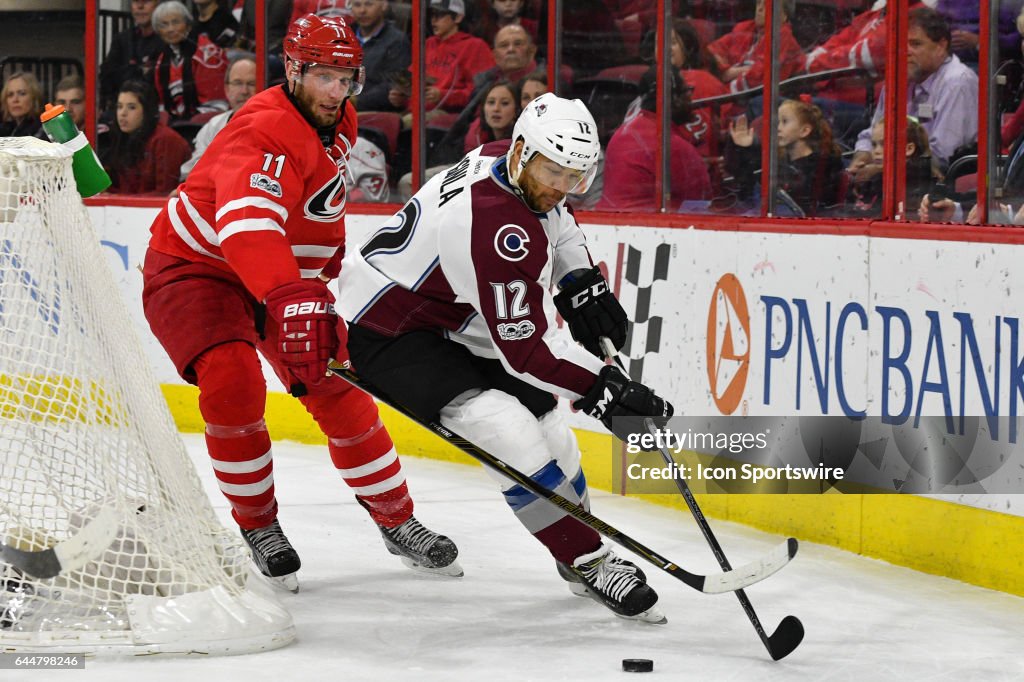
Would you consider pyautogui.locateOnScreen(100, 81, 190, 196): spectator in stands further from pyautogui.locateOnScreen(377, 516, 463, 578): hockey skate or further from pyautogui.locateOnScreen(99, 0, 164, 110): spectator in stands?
pyautogui.locateOnScreen(377, 516, 463, 578): hockey skate

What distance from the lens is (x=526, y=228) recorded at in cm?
298

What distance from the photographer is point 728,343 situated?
426 centimetres

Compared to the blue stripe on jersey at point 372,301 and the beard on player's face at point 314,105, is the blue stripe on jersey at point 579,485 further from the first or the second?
the beard on player's face at point 314,105

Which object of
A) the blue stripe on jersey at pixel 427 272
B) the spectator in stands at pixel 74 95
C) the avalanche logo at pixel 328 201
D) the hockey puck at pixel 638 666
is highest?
the spectator in stands at pixel 74 95

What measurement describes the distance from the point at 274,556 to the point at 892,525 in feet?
4.67

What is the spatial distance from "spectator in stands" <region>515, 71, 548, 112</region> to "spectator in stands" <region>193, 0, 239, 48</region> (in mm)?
1303

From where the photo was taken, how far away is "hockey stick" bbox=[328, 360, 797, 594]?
2951 mm

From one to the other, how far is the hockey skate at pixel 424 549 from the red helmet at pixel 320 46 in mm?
1039

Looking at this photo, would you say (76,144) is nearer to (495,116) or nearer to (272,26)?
(495,116)

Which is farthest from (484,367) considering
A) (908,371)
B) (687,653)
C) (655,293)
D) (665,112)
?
(665,112)

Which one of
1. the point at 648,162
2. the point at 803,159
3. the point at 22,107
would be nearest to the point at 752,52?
the point at 803,159

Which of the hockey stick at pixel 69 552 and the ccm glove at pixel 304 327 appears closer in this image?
the hockey stick at pixel 69 552

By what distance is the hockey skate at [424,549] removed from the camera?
141 inches

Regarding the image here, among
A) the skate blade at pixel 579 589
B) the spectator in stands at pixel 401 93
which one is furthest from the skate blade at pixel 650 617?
the spectator in stands at pixel 401 93
